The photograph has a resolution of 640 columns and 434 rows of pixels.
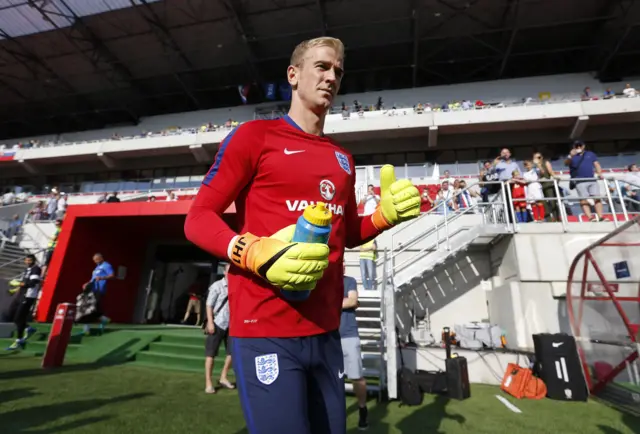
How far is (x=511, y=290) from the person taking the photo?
24.9 ft

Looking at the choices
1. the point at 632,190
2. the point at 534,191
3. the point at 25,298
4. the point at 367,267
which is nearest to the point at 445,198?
the point at 534,191

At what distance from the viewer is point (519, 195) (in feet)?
28.8

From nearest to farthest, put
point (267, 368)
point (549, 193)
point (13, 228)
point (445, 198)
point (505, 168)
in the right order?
point (267, 368) < point (549, 193) < point (505, 168) < point (445, 198) < point (13, 228)

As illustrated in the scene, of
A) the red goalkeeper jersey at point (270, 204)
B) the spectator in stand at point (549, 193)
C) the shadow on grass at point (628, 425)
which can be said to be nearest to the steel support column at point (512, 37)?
the spectator in stand at point (549, 193)

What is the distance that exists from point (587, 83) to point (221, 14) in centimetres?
2195

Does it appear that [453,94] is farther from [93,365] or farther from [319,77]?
[319,77]

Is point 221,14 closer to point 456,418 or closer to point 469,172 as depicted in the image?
point 469,172

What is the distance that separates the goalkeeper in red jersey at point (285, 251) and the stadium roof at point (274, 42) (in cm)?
2008

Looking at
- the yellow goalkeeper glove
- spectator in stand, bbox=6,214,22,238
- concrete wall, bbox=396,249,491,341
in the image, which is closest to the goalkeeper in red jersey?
the yellow goalkeeper glove

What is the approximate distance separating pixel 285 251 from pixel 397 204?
0.83 metres

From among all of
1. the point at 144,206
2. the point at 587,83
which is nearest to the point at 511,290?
the point at 144,206

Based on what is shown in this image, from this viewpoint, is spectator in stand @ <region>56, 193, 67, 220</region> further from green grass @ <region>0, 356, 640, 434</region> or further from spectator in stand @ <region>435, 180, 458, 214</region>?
spectator in stand @ <region>435, 180, 458, 214</region>

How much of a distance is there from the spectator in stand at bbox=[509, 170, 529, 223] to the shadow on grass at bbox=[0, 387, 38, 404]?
950 cm

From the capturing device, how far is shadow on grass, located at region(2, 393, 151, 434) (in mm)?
3369
